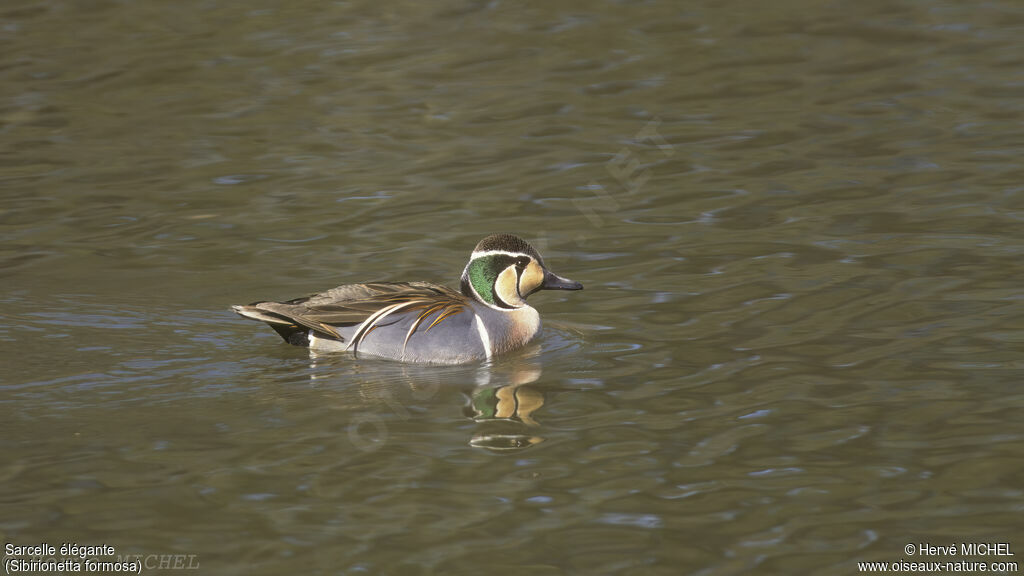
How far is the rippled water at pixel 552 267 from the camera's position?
683cm

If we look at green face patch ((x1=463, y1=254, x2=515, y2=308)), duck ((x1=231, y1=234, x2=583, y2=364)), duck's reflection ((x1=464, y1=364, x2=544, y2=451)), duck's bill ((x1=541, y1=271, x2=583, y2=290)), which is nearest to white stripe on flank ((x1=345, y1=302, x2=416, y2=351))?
duck ((x1=231, y1=234, x2=583, y2=364))

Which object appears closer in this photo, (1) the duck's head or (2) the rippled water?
(2) the rippled water

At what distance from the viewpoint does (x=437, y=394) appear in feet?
28.4

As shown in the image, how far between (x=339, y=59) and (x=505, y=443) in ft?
34.6

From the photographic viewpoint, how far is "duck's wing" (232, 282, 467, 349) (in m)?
9.26

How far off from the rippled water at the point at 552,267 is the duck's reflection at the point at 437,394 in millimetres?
32

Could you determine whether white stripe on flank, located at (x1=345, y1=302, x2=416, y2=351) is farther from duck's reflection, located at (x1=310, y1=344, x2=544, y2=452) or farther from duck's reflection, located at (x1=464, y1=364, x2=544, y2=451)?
duck's reflection, located at (x1=464, y1=364, x2=544, y2=451)

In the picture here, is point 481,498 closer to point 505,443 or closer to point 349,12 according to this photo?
point 505,443

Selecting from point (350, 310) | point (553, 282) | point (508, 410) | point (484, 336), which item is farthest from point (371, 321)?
point (508, 410)

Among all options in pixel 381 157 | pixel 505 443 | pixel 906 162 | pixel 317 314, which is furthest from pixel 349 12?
pixel 505 443

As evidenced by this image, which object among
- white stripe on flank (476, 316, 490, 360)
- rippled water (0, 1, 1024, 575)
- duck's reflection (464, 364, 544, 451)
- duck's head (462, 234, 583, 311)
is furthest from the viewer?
duck's head (462, 234, 583, 311)

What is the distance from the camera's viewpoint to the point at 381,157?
14.1m

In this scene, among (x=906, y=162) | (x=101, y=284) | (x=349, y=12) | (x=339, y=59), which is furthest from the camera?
(x=349, y=12)

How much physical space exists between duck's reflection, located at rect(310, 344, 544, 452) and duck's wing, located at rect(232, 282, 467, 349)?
23 centimetres
